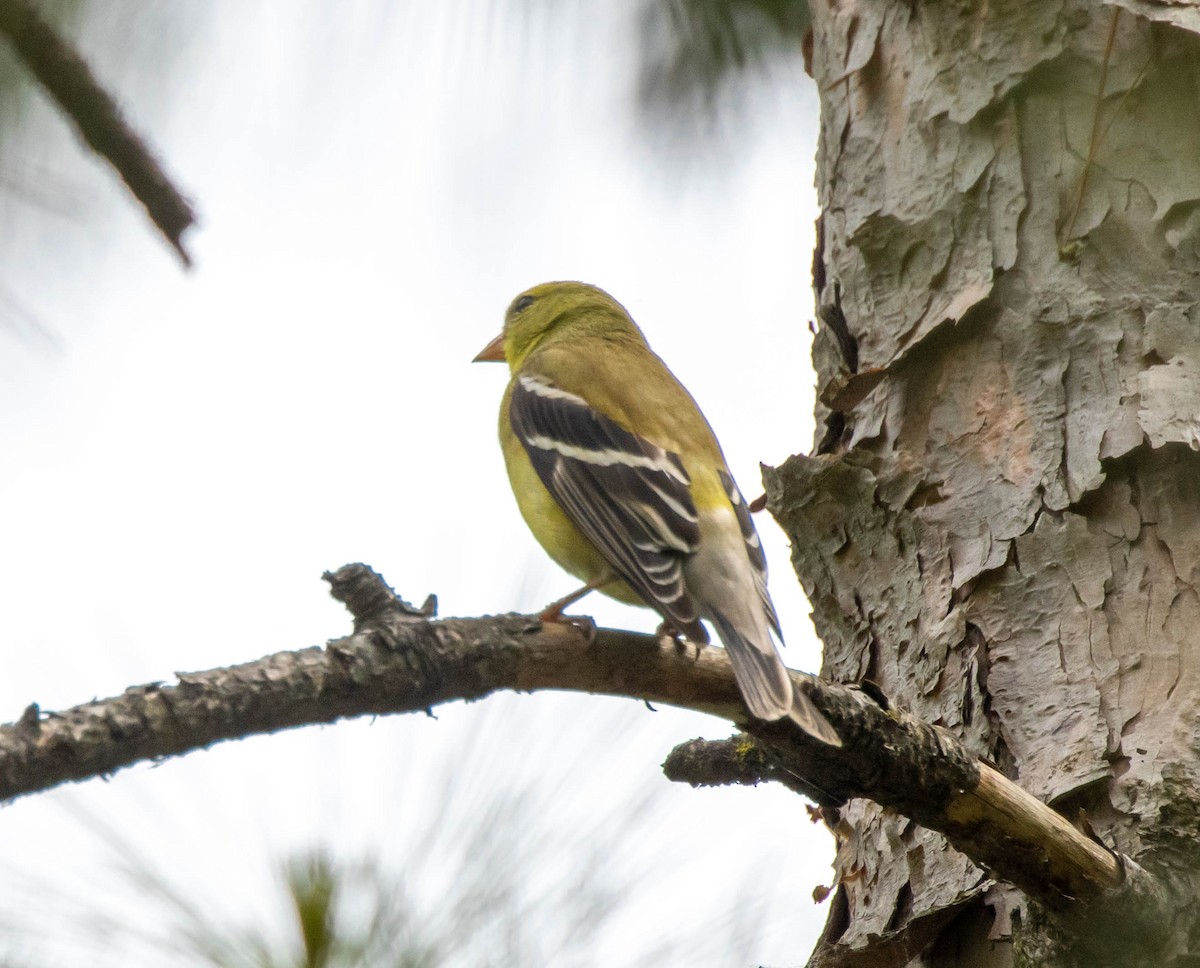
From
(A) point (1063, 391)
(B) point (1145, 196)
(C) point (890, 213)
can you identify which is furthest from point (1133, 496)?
(C) point (890, 213)

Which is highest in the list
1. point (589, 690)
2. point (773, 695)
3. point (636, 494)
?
point (636, 494)

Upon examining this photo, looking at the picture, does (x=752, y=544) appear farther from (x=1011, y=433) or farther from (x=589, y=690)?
(x=589, y=690)

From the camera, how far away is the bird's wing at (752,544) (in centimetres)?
379

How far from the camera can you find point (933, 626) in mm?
3020

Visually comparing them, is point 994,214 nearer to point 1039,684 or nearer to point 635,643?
point 1039,684

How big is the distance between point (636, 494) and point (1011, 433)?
1246mm

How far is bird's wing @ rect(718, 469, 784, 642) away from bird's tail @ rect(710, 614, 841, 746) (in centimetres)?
76

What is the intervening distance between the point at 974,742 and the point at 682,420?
6.64 feet

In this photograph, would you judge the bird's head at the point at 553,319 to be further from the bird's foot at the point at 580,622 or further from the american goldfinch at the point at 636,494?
the bird's foot at the point at 580,622

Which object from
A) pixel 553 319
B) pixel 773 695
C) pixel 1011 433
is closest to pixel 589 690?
pixel 773 695

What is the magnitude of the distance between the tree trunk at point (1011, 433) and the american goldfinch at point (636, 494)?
0.39 m

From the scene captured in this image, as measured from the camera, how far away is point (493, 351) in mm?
6559

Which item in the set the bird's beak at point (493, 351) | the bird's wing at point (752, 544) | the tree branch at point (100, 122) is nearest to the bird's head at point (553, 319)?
the bird's beak at point (493, 351)

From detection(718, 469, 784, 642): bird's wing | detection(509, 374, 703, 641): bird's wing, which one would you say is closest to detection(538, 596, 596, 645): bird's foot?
detection(509, 374, 703, 641): bird's wing
